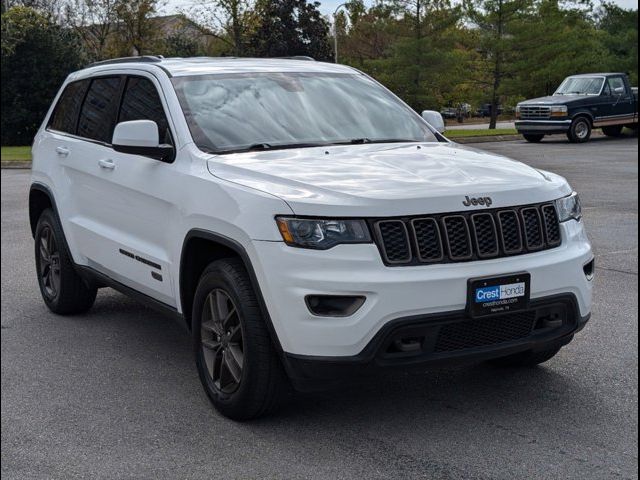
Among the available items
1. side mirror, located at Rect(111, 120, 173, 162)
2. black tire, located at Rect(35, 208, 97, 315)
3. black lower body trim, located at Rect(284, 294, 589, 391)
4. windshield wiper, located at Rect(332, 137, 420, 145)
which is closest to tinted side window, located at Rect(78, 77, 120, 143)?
black tire, located at Rect(35, 208, 97, 315)

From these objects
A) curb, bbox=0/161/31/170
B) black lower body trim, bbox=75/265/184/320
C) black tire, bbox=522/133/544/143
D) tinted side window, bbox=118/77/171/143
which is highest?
tinted side window, bbox=118/77/171/143

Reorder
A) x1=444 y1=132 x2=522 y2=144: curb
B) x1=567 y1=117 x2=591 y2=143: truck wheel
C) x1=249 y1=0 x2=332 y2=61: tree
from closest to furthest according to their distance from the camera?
1. x1=567 y1=117 x2=591 y2=143: truck wheel
2. x1=444 y1=132 x2=522 y2=144: curb
3. x1=249 y1=0 x2=332 y2=61: tree

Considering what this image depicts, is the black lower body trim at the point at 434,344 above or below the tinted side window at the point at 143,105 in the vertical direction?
below

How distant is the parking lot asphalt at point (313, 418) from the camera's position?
4180mm

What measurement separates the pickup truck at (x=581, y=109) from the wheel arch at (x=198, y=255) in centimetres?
2452

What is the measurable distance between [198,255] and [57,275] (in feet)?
8.12

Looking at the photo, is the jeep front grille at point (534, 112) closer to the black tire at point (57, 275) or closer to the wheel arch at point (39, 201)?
the wheel arch at point (39, 201)

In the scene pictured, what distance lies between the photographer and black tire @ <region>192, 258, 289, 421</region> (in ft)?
14.6

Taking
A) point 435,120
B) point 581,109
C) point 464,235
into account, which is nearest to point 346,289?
point 464,235

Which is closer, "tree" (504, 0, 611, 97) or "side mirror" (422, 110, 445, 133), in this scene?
"side mirror" (422, 110, 445, 133)

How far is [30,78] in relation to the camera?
41.2 meters

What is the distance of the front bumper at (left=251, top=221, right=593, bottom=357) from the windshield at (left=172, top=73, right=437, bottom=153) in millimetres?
1194

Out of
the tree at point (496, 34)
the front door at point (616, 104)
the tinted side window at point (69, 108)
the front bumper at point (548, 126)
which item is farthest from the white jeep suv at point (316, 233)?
the tree at point (496, 34)

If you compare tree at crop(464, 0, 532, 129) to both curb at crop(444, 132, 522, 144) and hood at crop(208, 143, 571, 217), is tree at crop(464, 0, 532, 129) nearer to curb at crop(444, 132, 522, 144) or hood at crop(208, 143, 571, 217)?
curb at crop(444, 132, 522, 144)
